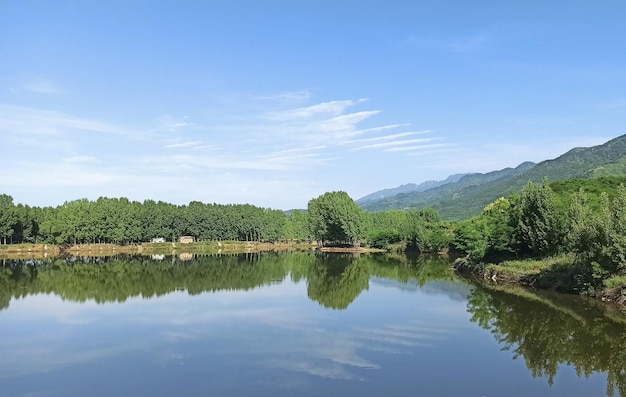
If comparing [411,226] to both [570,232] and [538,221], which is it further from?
[570,232]

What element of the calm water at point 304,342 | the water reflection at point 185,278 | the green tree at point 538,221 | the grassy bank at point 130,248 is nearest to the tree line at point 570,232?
the green tree at point 538,221

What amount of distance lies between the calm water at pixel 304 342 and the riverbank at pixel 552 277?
6.53 feet

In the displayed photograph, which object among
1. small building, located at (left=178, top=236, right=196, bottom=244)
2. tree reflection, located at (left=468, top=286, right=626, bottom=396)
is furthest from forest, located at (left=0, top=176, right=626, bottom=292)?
tree reflection, located at (left=468, top=286, right=626, bottom=396)

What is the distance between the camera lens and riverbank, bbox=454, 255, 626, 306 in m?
36.0

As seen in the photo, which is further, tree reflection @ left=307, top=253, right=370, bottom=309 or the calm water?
tree reflection @ left=307, top=253, right=370, bottom=309

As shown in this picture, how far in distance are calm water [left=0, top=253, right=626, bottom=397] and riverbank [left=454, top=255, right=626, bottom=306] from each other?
199cm

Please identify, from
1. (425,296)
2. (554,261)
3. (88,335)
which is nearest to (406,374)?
(88,335)

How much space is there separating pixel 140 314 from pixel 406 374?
835 inches

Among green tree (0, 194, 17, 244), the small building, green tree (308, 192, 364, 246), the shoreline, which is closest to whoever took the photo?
green tree (0, 194, 17, 244)

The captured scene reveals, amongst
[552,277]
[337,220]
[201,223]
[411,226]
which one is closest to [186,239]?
[201,223]

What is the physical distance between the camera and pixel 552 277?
44.3 m

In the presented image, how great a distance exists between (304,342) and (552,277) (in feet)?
94.2

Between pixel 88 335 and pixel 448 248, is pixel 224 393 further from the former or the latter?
pixel 448 248

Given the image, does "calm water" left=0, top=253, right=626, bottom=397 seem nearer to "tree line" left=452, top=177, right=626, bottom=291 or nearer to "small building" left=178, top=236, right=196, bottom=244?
"tree line" left=452, top=177, right=626, bottom=291
